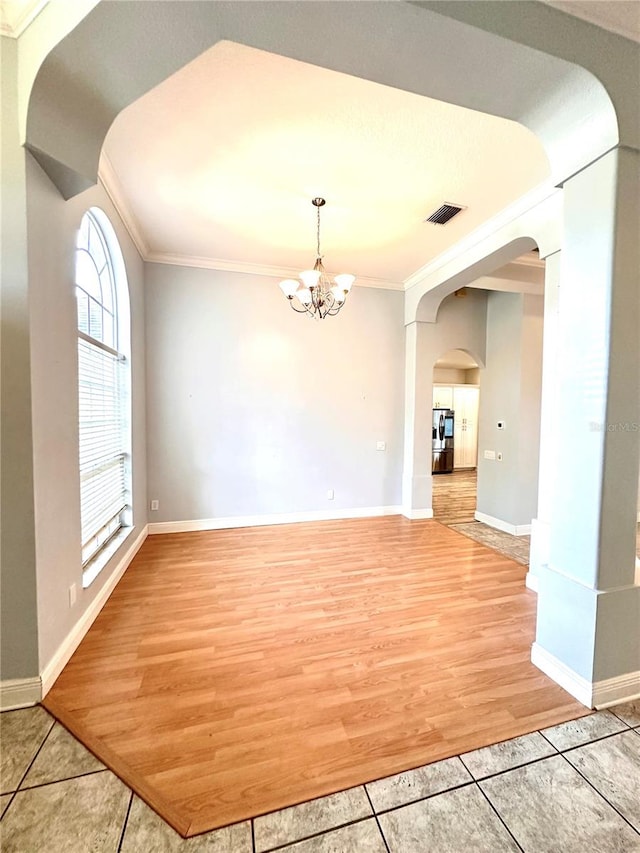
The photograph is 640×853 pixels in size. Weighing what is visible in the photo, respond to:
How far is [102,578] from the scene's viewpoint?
2557 millimetres

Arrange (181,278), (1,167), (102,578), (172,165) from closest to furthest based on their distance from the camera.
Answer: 1. (1,167)
2. (172,165)
3. (102,578)
4. (181,278)

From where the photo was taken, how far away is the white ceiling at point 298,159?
1.80m

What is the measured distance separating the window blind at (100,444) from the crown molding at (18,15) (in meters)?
1.52

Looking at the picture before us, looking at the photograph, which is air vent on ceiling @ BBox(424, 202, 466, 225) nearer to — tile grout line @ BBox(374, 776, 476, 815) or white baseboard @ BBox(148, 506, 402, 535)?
white baseboard @ BBox(148, 506, 402, 535)

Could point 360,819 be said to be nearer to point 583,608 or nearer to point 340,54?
point 583,608

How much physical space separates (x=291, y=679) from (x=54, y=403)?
1988 mm

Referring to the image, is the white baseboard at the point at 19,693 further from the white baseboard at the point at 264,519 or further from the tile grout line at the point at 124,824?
the white baseboard at the point at 264,519

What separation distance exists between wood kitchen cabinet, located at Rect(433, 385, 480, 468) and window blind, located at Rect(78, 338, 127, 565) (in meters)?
7.56

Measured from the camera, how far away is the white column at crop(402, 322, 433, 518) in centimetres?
460

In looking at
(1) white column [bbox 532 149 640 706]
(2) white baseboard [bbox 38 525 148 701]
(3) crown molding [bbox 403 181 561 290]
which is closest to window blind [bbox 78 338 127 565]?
(2) white baseboard [bbox 38 525 148 701]

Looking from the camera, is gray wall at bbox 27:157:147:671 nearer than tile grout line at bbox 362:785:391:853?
No

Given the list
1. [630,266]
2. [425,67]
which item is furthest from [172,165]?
[630,266]

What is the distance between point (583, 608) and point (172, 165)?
366cm

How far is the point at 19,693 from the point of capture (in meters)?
1.64
